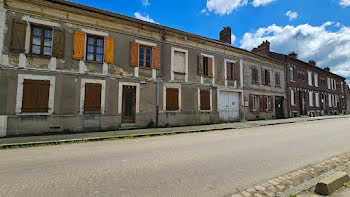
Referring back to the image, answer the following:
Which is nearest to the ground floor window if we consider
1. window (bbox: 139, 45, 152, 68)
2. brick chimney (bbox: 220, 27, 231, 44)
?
window (bbox: 139, 45, 152, 68)

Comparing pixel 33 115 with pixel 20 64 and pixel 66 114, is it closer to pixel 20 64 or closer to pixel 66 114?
pixel 66 114

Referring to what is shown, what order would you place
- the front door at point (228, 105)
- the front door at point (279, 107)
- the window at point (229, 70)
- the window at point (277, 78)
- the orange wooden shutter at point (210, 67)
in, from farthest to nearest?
the window at point (277, 78) < the front door at point (279, 107) < the window at point (229, 70) < the front door at point (228, 105) < the orange wooden shutter at point (210, 67)

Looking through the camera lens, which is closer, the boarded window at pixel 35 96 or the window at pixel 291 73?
the boarded window at pixel 35 96

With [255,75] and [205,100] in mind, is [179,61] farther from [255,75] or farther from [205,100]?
[255,75]

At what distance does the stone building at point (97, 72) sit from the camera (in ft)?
26.8

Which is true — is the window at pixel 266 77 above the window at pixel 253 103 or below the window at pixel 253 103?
above

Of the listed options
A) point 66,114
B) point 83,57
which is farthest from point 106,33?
point 66,114

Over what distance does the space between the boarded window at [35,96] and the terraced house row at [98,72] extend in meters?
0.04

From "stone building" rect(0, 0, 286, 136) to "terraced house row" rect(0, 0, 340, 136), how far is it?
40mm

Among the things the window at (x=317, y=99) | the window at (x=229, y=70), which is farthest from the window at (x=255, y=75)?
the window at (x=317, y=99)

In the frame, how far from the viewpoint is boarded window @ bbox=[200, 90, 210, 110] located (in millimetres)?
13445

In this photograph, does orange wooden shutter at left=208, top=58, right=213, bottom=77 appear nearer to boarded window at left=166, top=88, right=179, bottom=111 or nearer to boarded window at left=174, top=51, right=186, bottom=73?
boarded window at left=174, top=51, right=186, bottom=73

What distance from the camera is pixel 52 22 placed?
8.95 meters

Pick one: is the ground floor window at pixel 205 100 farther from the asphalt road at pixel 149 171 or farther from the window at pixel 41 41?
the window at pixel 41 41
